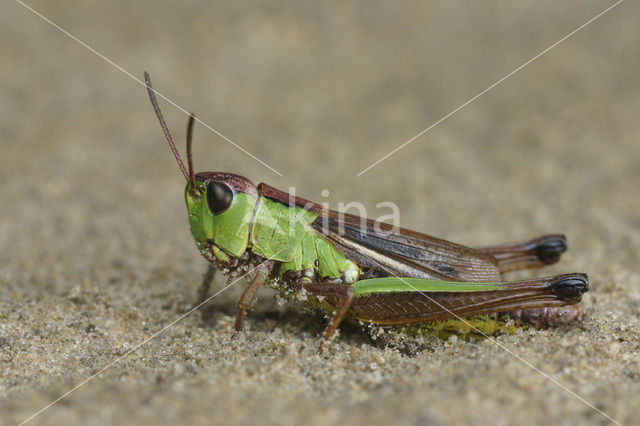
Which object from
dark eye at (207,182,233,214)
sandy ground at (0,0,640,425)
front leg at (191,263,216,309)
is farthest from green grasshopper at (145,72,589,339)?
front leg at (191,263,216,309)

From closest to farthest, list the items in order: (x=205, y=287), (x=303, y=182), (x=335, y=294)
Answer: (x=335, y=294) < (x=205, y=287) < (x=303, y=182)

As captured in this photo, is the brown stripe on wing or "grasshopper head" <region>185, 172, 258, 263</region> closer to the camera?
"grasshopper head" <region>185, 172, 258, 263</region>

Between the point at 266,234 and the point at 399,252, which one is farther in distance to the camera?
the point at 399,252

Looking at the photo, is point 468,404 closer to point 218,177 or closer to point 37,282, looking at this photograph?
point 218,177

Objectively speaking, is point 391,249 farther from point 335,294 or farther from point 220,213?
point 220,213

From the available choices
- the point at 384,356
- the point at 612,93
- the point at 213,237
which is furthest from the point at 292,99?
the point at 384,356

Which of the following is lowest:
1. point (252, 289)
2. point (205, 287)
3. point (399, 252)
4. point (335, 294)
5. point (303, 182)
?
point (205, 287)

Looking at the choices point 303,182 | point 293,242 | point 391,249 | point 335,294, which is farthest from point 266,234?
point 303,182

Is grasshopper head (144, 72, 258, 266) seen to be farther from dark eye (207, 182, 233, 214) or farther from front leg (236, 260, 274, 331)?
front leg (236, 260, 274, 331)
